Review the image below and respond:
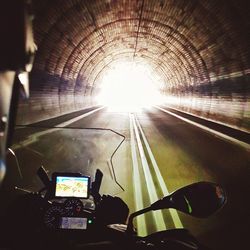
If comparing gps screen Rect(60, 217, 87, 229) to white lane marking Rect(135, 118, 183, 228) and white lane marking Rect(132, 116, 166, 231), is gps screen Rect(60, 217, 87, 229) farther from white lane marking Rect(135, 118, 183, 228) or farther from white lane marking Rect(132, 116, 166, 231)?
white lane marking Rect(135, 118, 183, 228)

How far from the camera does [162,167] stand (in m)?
11.8

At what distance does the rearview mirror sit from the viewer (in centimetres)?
232

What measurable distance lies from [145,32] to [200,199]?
954 inches

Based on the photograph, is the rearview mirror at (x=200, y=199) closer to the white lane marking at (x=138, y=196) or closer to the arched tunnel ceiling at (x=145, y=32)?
the white lane marking at (x=138, y=196)

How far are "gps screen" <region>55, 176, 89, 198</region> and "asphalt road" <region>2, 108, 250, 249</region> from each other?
0.62 m

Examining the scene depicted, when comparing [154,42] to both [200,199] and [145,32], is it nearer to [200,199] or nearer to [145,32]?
[145,32]

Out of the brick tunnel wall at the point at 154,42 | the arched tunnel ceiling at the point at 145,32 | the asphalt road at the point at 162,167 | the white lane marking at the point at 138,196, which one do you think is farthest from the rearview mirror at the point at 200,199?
the arched tunnel ceiling at the point at 145,32

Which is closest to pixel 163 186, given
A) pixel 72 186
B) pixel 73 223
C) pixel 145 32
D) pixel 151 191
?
pixel 151 191

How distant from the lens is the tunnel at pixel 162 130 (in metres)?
7.75

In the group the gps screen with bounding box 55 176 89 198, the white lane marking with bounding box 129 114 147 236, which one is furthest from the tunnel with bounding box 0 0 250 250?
the gps screen with bounding box 55 176 89 198

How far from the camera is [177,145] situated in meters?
16.4

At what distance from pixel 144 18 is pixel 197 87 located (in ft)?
35.2

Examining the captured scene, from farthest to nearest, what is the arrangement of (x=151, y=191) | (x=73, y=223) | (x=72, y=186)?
(x=151, y=191), (x=72, y=186), (x=73, y=223)

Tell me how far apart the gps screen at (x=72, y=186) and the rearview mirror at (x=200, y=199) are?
1.71 metres
